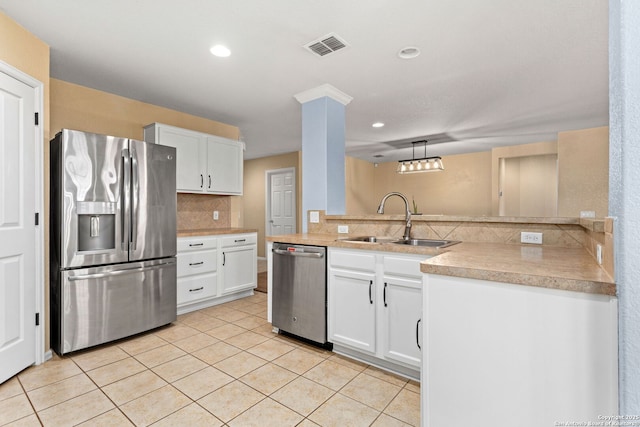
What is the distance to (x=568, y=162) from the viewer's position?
470cm

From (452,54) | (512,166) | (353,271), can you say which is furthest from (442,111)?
(512,166)

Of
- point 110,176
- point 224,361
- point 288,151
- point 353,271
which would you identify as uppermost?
point 288,151

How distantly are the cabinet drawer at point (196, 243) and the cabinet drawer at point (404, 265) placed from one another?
2.19m

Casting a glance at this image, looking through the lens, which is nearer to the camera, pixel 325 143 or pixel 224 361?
pixel 224 361

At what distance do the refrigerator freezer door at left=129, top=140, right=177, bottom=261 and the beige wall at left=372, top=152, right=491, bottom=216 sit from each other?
586 centimetres

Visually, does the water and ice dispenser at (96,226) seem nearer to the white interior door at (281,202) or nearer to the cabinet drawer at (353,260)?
the cabinet drawer at (353,260)

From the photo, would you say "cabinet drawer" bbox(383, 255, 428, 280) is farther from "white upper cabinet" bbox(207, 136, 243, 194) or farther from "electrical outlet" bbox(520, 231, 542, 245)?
"white upper cabinet" bbox(207, 136, 243, 194)

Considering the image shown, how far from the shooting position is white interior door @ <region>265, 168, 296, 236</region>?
654 centimetres

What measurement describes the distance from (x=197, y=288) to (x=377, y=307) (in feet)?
7.06

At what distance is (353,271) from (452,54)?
1973 mm

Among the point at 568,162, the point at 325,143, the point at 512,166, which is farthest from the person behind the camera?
the point at 512,166

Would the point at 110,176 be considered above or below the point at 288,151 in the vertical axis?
below


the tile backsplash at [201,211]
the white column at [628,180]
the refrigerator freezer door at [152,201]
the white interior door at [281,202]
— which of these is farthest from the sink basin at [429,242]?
the white interior door at [281,202]

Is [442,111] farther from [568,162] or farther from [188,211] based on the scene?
[188,211]
